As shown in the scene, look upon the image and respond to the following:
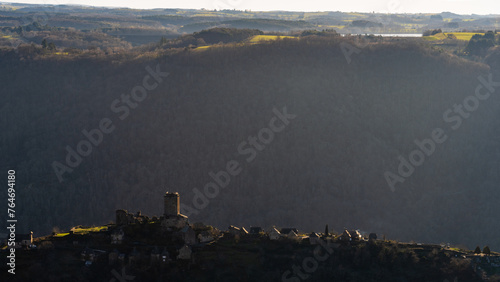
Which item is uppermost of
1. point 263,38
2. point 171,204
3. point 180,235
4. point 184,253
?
point 263,38

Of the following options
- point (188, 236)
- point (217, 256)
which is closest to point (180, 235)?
point (188, 236)

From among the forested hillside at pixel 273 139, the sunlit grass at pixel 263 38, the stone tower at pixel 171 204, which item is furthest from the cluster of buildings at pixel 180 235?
the sunlit grass at pixel 263 38

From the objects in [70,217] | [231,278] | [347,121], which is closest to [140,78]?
[347,121]

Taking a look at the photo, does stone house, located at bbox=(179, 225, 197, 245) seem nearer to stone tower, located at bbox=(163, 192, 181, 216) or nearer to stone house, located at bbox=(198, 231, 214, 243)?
stone house, located at bbox=(198, 231, 214, 243)

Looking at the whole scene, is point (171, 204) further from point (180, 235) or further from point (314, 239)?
point (314, 239)

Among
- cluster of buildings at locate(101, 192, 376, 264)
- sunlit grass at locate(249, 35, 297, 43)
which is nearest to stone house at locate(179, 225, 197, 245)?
cluster of buildings at locate(101, 192, 376, 264)

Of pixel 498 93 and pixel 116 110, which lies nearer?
pixel 116 110

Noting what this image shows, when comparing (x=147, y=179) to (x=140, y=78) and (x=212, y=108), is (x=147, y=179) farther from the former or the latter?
(x=140, y=78)
